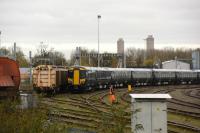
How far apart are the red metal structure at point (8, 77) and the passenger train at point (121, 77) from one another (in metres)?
25.6

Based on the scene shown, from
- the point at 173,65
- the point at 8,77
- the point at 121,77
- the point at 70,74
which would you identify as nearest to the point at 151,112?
the point at 8,77

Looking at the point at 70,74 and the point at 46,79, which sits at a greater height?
the point at 70,74

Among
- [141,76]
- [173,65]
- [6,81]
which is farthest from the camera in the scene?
[173,65]

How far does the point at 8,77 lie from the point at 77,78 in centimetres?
2640

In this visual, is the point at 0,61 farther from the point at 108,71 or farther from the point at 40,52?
the point at 40,52

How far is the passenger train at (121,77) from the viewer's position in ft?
146

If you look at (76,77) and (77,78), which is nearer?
(77,78)

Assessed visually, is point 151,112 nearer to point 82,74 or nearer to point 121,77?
point 82,74

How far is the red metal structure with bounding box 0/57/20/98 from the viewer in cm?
1723

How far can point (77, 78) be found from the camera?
44.2 meters

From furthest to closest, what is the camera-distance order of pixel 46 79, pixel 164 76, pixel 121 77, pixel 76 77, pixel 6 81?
pixel 164 76 → pixel 121 77 → pixel 76 77 → pixel 46 79 → pixel 6 81

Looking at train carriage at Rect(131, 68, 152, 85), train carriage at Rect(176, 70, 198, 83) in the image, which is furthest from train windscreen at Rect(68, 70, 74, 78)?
train carriage at Rect(176, 70, 198, 83)

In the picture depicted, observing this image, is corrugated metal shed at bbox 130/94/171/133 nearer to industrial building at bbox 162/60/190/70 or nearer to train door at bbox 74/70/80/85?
train door at bbox 74/70/80/85

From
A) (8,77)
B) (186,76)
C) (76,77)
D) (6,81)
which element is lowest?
(186,76)
